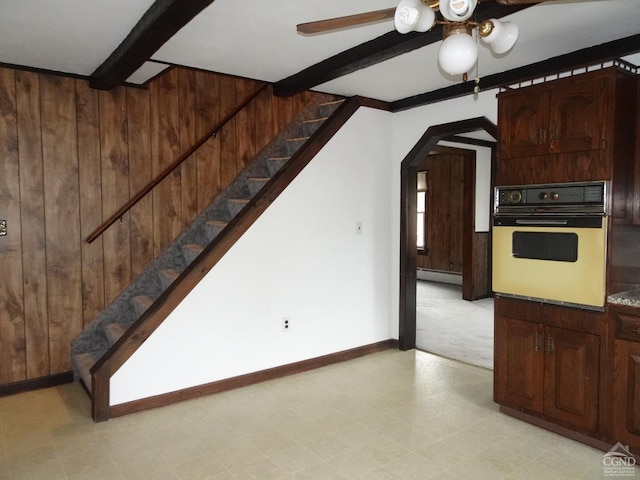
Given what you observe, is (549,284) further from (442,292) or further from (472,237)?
(442,292)

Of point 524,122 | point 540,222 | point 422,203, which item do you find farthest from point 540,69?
point 422,203

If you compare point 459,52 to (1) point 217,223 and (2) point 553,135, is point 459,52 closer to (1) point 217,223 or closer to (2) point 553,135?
(2) point 553,135

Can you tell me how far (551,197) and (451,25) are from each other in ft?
4.98

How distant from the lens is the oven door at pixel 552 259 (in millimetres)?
2633

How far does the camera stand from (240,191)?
4504mm

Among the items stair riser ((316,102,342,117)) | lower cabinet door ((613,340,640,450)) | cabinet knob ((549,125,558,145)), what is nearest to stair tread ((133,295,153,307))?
stair riser ((316,102,342,117))

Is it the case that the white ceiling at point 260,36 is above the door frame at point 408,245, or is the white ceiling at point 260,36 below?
above

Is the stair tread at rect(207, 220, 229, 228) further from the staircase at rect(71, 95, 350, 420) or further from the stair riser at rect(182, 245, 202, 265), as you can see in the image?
the stair riser at rect(182, 245, 202, 265)

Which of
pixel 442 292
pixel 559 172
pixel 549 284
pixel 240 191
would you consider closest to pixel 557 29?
pixel 559 172

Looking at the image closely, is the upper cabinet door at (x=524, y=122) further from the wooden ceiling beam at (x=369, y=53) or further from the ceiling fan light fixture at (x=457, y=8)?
the ceiling fan light fixture at (x=457, y=8)

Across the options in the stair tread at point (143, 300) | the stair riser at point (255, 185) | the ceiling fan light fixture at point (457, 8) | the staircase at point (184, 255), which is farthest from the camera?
the stair riser at point (255, 185)

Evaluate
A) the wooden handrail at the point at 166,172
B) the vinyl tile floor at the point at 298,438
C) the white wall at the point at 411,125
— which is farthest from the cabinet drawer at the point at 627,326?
the wooden handrail at the point at 166,172

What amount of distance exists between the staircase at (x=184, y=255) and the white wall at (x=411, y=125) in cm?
72

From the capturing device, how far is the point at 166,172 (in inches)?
156
